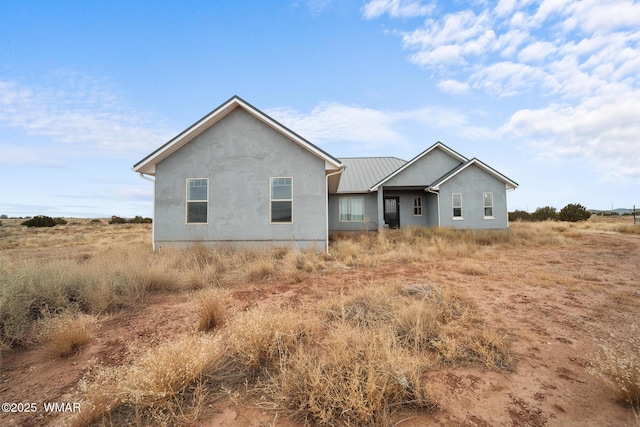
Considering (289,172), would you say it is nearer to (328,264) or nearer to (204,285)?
(328,264)

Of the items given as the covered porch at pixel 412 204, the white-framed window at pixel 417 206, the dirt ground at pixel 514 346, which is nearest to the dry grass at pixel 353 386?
the dirt ground at pixel 514 346

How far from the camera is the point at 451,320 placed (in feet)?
14.8

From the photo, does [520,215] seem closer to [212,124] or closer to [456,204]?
[456,204]

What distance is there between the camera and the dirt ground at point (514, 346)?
2.60 m

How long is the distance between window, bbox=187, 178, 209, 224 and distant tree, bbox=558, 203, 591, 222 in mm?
35895

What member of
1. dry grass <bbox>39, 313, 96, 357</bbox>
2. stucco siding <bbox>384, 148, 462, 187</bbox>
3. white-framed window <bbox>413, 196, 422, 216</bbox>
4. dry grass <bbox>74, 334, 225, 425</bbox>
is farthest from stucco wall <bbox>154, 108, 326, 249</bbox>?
white-framed window <bbox>413, 196, 422, 216</bbox>

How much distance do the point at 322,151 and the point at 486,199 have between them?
508 inches

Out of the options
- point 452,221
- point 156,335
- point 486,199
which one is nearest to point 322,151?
point 156,335

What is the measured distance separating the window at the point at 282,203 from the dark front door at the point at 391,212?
1183cm

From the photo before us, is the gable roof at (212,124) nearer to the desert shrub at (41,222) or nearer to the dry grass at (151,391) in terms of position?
the dry grass at (151,391)

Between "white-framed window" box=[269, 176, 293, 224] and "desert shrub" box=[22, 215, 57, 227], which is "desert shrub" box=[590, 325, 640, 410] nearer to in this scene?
"white-framed window" box=[269, 176, 293, 224]

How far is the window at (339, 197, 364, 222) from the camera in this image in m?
19.8

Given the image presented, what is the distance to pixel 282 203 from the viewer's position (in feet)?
36.3

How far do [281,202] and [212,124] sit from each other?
427 cm
